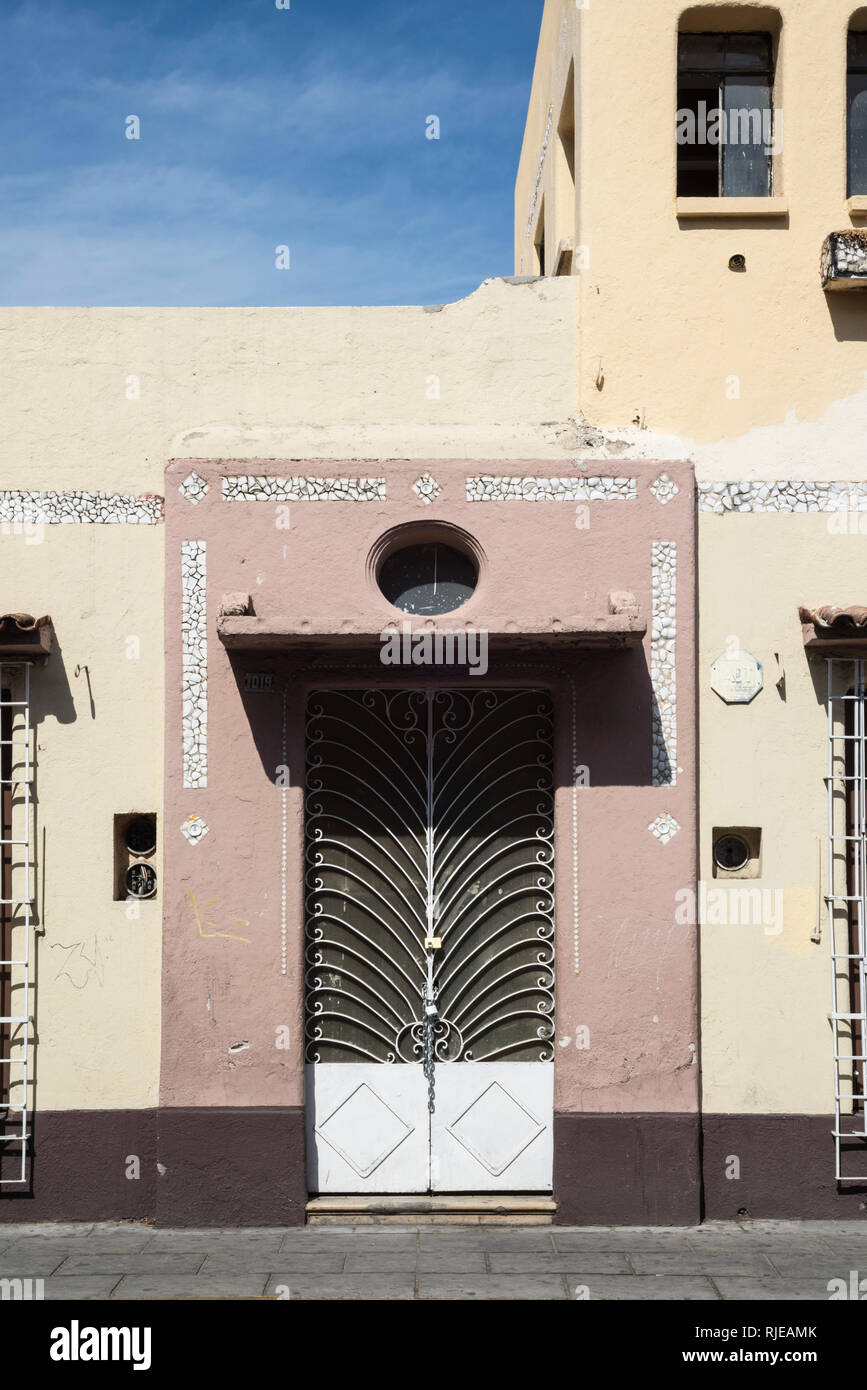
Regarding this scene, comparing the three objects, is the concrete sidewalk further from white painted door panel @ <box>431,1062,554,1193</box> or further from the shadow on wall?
the shadow on wall

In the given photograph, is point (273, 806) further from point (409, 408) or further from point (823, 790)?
point (823, 790)

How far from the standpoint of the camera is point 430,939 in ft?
27.1

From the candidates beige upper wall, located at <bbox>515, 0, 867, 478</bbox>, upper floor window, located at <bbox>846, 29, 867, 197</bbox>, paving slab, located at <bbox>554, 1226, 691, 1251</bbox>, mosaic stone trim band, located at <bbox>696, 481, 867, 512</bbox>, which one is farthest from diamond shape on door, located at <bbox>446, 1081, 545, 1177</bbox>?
upper floor window, located at <bbox>846, 29, 867, 197</bbox>

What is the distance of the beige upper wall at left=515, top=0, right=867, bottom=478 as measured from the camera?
851 centimetres

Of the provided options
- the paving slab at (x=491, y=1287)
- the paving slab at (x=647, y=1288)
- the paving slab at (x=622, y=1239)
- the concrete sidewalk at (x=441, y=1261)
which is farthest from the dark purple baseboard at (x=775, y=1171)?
the paving slab at (x=491, y=1287)

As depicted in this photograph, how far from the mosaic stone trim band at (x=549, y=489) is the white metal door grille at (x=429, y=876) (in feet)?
4.04

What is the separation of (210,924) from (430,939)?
1.36 metres

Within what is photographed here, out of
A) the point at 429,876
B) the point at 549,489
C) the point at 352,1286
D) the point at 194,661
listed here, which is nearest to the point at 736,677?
the point at 549,489

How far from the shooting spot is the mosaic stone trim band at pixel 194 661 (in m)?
8.22

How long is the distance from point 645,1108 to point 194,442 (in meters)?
5.01

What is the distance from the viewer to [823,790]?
833cm

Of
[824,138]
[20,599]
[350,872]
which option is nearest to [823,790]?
[350,872]

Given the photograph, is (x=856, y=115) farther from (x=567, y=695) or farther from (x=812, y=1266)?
(x=812, y=1266)

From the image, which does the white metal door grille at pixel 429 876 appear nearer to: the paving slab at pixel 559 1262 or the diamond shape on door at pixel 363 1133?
the diamond shape on door at pixel 363 1133
